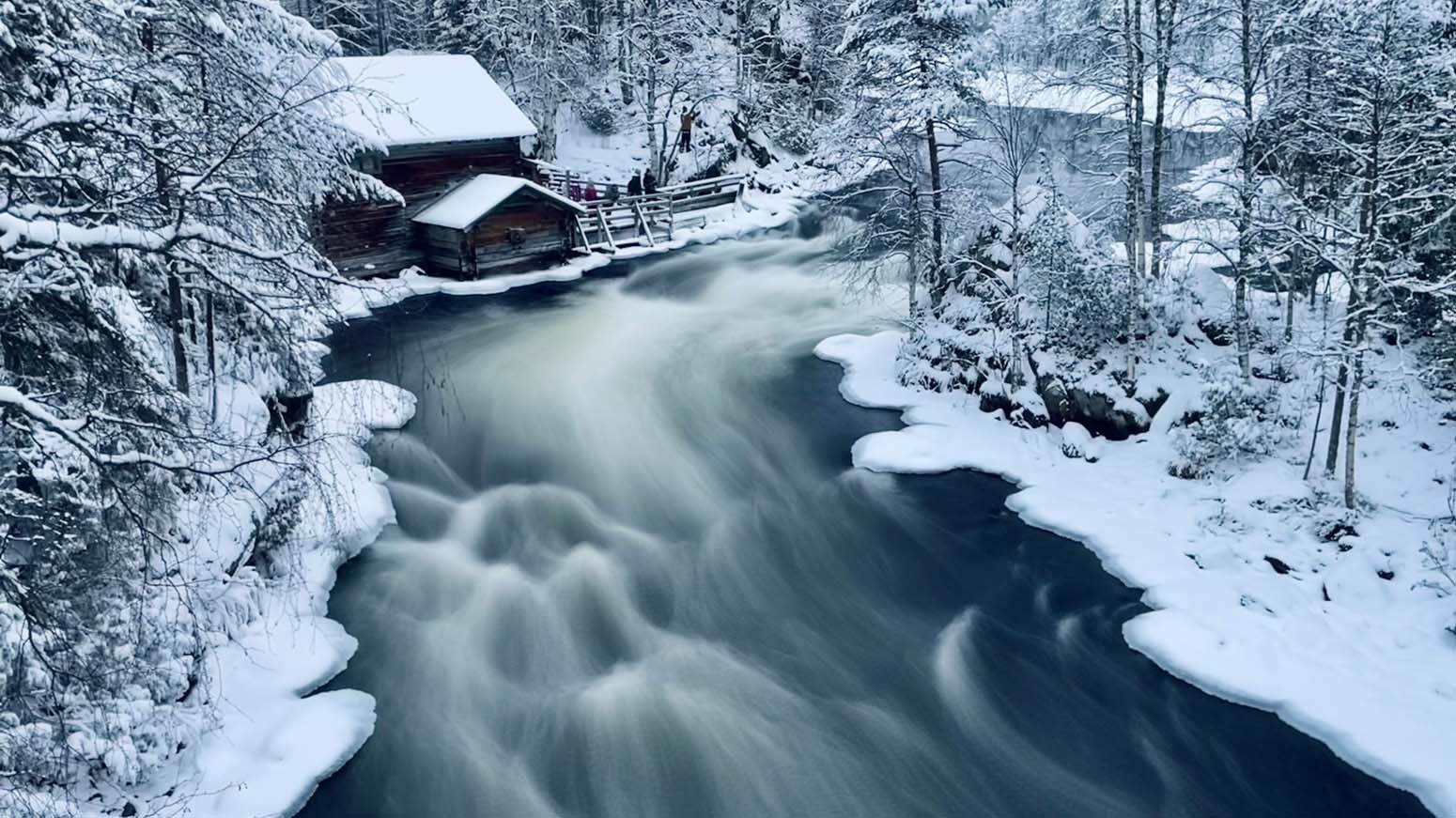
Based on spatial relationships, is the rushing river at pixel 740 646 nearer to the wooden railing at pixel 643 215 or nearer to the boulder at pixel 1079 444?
the boulder at pixel 1079 444

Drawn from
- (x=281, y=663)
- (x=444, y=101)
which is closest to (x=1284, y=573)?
(x=281, y=663)

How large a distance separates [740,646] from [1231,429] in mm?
9365

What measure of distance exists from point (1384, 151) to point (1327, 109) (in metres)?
1.42

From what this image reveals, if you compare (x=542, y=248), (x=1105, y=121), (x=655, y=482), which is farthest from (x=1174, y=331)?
(x=542, y=248)

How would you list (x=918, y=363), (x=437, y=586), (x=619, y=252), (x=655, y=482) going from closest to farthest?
(x=437, y=586) < (x=655, y=482) < (x=918, y=363) < (x=619, y=252)

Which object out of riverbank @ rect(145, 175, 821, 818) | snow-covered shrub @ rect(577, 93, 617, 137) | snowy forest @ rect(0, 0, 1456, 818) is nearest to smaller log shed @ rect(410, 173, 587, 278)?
snowy forest @ rect(0, 0, 1456, 818)

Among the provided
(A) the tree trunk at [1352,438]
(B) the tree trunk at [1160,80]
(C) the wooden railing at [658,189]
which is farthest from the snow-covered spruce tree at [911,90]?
(C) the wooden railing at [658,189]

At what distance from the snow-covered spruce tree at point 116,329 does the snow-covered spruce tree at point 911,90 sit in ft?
44.9

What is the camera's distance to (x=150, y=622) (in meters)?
9.58

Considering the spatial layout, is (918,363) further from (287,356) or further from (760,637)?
(287,356)

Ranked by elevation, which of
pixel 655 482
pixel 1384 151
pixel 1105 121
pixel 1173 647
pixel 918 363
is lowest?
pixel 1173 647

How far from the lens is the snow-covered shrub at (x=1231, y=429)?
16.6 meters

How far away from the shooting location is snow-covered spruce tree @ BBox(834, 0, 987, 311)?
2122 centimetres

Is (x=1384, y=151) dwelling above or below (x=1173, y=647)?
above
